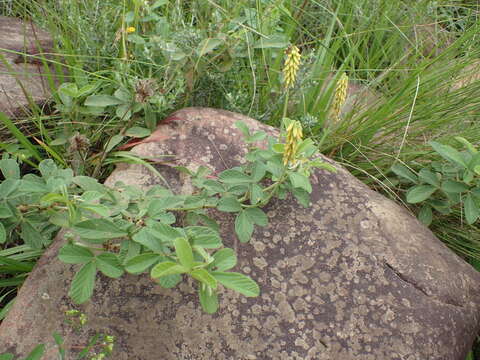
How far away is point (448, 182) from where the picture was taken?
1.81 m

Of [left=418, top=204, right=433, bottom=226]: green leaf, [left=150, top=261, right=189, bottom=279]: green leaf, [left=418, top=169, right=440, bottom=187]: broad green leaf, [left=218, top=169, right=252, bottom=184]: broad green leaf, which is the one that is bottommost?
[left=418, top=204, right=433, bottom=226]: green leaf

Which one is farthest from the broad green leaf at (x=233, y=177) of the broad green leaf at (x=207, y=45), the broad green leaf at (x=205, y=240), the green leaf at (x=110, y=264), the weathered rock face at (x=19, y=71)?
the weathered rock face at (x=19, y=71)

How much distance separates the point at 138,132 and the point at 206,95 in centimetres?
45

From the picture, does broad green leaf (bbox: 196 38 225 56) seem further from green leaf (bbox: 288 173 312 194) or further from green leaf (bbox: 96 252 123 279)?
green leaf (bbox: 96 252 123 279)

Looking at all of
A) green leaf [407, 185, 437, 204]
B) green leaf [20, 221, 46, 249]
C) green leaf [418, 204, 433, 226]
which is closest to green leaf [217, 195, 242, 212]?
green leaf [20, 221, 46, 249]

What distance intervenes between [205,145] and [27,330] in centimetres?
82

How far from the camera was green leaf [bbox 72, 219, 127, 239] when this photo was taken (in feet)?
4.14

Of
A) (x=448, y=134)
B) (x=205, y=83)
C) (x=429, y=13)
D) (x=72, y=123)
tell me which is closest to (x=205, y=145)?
(x=205, y=83)

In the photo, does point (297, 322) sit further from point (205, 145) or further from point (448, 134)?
point (448, 134)

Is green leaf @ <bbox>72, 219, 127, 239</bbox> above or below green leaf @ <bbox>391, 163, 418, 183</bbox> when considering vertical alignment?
above

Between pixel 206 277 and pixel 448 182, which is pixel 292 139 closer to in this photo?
pixel 206 277

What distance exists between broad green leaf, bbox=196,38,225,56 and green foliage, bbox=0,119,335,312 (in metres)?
0.38

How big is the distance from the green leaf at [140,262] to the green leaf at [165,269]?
0.51ft

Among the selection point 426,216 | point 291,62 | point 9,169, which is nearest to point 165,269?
point 9,169
